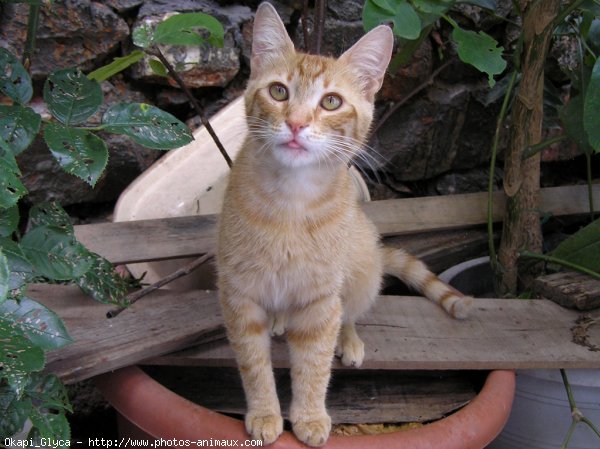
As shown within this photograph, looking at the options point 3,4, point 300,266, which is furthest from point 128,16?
point 300,266

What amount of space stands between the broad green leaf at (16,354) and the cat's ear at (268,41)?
78 centimetres

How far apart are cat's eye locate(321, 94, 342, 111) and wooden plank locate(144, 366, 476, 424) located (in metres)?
0.71

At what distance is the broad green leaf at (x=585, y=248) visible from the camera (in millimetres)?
1665

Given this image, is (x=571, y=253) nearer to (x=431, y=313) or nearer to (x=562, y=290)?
(x=562, y=290)

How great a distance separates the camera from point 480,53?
139cm

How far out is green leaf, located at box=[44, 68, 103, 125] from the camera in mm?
986

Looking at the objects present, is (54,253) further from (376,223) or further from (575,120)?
(575,120)

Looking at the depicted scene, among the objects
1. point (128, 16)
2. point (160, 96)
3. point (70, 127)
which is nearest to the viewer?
point (70, 127)

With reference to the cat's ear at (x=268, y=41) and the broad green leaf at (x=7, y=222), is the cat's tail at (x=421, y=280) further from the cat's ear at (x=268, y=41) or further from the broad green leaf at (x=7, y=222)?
the broad green leaf at (x=7, y=222)

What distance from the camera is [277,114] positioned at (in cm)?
118

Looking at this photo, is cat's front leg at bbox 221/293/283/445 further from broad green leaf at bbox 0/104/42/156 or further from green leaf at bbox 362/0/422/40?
green leaf at bbox 362/0/422/40

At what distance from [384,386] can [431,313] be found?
27 centimetres

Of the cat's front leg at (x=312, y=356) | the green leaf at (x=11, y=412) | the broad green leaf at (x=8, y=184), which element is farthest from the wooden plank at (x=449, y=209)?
the broad green leaf at (x=8, y=184)

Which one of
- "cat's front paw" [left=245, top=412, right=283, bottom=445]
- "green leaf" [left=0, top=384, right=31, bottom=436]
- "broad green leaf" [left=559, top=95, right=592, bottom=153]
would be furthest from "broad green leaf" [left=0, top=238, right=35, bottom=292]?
"broad green leaf" [left=559, top=95, right=592, bottom=153]
